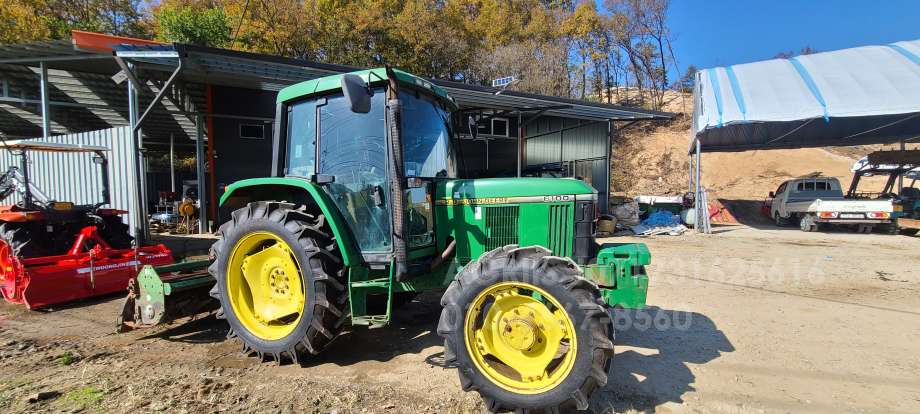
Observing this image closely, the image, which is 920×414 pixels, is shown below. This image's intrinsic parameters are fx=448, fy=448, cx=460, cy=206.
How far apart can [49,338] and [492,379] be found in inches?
165

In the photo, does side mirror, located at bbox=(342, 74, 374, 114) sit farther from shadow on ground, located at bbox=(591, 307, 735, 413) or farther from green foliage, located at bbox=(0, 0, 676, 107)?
green foliage, located at bbox=(0, 0, 676, 107)

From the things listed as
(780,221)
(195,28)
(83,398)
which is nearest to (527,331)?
(83,398)

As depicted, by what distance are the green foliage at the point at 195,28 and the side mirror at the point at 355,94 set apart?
65.5 feet

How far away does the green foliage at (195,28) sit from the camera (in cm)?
1906

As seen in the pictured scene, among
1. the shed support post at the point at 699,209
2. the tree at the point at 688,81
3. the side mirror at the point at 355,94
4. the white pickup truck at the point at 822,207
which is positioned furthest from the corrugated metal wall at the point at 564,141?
the tree at the point at 688,81

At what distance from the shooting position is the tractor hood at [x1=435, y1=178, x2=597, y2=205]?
3.35m

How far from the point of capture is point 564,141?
51.8 ft

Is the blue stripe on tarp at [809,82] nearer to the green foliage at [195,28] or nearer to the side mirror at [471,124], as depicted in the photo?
the side mirror at [471,124]

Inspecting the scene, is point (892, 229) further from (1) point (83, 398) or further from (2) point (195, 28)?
(2) point (195, 28)

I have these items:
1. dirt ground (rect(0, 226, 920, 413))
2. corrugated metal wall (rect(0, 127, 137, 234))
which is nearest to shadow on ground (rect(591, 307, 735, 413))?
dirt ground (rect(0, 226, 920, 413))

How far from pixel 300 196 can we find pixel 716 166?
88.7ft

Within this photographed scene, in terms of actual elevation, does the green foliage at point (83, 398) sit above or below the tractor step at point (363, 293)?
below

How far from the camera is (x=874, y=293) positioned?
6023 millimetres

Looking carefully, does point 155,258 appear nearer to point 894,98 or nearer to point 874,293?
point 874,293
